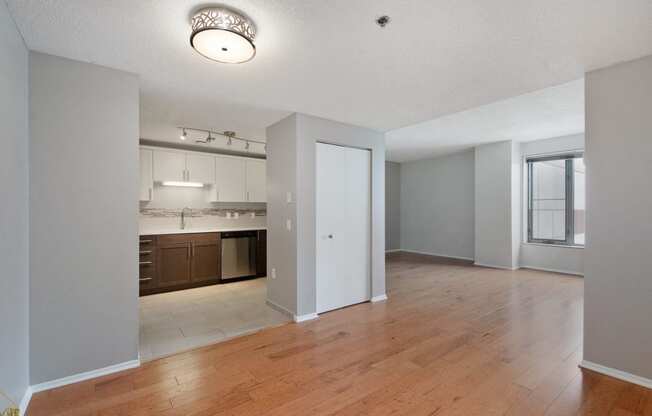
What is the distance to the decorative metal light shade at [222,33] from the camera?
162 centimetres

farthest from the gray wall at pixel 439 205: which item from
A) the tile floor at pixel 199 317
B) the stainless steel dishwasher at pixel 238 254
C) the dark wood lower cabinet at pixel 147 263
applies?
the dark wood lower cabinet at pixel 147 263

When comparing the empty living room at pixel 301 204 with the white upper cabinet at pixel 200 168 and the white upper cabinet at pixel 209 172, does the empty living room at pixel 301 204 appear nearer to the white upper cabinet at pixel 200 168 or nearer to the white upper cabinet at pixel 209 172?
the white upper cabinet at pixel 209 172

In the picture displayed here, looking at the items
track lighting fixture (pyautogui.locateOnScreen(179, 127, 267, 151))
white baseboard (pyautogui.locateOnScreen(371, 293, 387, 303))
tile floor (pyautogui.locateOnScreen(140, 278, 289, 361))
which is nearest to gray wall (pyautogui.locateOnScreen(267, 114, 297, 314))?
tile floor (pyautogui.locateOnScreen(140, 278, 289, 361))

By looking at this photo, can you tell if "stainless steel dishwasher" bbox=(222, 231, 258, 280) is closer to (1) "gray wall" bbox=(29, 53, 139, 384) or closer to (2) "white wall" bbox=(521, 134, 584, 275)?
(1) "gray wall" bbox=(29, 53, 139, 384)

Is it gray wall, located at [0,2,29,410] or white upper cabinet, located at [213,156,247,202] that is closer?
gray wall, located at [0,2,29,410]

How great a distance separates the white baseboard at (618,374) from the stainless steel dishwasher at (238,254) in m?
4.59

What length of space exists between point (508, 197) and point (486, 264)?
151cm

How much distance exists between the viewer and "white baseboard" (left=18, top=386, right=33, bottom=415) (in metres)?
1.83

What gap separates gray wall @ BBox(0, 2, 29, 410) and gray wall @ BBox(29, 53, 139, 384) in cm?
8

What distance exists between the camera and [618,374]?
7.22ft

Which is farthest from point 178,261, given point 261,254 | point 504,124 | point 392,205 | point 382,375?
point 392,205

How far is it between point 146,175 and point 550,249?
7.45 meters

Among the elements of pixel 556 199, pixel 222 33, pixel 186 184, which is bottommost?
pixel 556 199

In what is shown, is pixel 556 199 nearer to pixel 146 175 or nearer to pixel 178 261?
pixel 178 261
